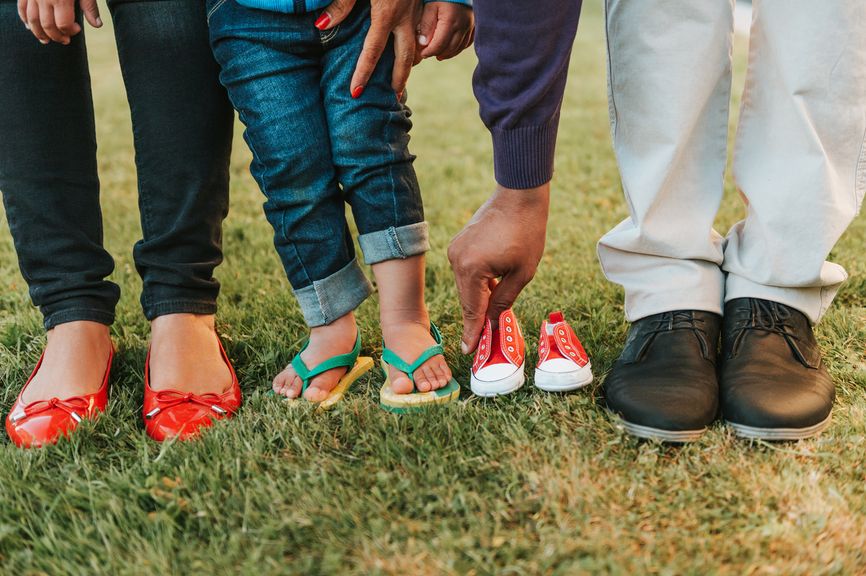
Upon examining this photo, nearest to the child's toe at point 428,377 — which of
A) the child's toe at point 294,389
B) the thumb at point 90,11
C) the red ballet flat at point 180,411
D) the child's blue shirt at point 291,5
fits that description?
the child's toe at point 294,389

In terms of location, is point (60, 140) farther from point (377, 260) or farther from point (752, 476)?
point (752, 476)

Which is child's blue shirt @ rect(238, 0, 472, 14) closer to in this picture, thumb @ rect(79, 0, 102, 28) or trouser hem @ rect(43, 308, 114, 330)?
thumb @ rect(79, 0, 102, 28)

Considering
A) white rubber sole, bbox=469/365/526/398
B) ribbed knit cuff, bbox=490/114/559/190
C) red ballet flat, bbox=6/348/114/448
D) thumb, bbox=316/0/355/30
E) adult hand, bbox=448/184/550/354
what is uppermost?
thumb, bbox=316/0/355/30

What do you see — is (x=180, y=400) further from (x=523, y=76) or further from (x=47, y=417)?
(x=523, y=76)

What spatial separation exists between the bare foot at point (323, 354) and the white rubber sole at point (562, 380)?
1.42 ft

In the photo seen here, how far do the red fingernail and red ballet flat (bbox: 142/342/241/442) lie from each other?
785 millimetres

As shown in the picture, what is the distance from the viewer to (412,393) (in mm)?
1586

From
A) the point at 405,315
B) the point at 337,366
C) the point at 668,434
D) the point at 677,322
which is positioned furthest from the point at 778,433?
the point at 337,366

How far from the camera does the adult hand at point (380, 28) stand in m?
1.53

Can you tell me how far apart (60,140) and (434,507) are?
113 cm

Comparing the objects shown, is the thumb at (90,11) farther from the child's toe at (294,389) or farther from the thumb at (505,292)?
the thumb at (505,292)

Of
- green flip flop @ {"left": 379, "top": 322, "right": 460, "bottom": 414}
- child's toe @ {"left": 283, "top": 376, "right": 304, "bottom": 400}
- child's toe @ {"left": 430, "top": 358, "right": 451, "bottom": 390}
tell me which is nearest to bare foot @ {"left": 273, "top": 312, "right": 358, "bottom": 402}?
child's toe @ {"left": 283, "top": 376, "right": 304, "bottom": 400}

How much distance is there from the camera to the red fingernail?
1.54 m

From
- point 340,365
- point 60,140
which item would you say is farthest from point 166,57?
point 340,365
